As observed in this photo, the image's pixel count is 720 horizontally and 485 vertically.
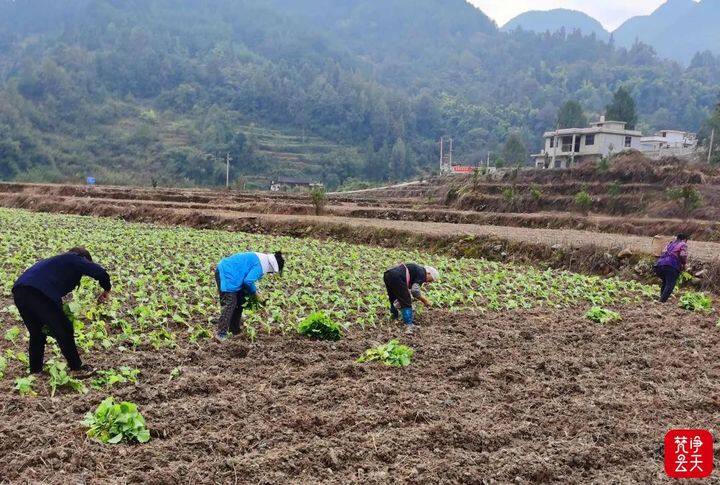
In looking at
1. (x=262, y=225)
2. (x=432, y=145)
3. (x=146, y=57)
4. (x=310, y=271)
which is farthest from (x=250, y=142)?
(x=310, y=271)

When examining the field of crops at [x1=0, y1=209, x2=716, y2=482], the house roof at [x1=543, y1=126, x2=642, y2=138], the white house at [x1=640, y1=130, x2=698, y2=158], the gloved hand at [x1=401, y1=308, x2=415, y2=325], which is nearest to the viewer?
the field of crops at [x1=0, y1=209, x2=716, y2=482]

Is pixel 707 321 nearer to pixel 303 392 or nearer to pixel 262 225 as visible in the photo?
pixel 303 392

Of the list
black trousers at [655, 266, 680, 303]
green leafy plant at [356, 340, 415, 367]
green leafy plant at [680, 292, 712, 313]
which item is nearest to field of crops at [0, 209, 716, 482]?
green leafy plant at [356, 340, 415, 367]

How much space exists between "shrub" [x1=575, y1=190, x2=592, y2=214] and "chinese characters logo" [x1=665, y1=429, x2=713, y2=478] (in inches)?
1265

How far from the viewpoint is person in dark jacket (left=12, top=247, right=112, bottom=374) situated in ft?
23.3

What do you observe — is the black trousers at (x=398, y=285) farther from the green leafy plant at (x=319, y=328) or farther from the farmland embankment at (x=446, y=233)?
the farmland embankment at (x=446, y=233)

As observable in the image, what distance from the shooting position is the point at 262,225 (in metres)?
28.5

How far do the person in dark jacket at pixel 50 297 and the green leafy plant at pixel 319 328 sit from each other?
3.22 metres

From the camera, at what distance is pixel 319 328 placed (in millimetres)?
9562

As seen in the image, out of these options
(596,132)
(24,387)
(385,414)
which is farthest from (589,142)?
(24,387)

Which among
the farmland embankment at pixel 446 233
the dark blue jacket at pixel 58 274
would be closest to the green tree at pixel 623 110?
the farmland embankment at pixel 446 233

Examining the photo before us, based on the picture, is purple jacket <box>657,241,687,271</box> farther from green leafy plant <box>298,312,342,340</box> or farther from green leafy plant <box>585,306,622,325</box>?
green leafy plant <box>298,312,342,340</box>

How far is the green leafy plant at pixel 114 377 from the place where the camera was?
704 centimetres

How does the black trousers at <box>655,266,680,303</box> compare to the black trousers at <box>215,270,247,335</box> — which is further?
the black trousers at <box>655,266,680,303</box>
